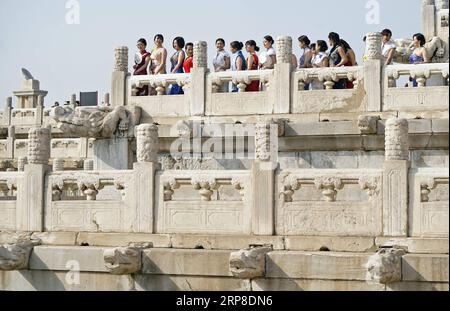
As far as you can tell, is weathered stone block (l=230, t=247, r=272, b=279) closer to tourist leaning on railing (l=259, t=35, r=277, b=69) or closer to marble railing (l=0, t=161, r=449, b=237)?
marble railing (l=0, t=161, r=449, b=237)

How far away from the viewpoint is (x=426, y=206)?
40.0 feet

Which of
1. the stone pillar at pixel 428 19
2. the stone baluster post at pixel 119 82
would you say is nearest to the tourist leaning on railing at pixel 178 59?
the stone baluster post at pixel 119 82

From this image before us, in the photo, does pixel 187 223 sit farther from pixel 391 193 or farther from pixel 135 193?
pixel 391 193

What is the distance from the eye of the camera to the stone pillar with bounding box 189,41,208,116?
17531 millimetres

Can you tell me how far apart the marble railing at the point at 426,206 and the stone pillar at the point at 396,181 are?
79 mm

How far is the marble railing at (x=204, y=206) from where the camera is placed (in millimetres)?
13023

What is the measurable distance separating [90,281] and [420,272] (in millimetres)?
4076

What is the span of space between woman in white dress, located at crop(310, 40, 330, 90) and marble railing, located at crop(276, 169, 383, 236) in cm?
486

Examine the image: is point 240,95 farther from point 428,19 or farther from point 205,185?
point 428,19

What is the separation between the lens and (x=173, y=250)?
1287 centimetres

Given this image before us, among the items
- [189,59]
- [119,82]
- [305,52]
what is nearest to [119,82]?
[119,82]

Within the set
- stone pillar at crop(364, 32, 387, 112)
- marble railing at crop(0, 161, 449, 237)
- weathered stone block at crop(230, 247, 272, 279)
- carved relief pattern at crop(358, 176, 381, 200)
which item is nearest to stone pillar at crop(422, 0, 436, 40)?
stone pillar at crop(364, 32, 387, 112)

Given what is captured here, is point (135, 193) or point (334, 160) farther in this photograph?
point (334, 160)
